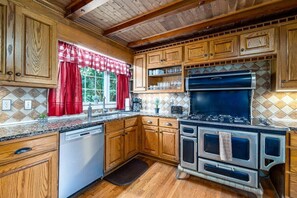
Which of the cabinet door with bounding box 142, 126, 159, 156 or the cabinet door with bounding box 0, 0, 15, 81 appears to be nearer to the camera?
the cabinet door with bounding box 0, 0, 15, 81

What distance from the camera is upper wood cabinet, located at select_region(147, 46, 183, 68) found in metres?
2.73

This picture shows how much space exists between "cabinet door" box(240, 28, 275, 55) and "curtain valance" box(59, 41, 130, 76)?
233 cm

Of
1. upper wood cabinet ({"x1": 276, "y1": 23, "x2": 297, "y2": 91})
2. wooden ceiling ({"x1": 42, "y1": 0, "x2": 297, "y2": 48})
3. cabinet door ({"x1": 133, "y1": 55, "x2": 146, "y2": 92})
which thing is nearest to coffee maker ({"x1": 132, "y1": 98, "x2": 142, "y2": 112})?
cabinet door ({"x1": 133, "y1": 55, "x2": 146, "y2": 92})

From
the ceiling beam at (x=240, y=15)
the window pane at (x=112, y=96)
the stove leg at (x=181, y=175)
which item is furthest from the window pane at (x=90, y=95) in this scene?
the stove leg at (x=181, y=175)

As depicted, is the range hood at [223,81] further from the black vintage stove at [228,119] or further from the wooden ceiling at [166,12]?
the wooden ceiling at [166,12]

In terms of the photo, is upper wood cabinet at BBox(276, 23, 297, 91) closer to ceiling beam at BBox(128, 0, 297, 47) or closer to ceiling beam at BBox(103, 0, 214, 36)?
ceiling beam at BBox(128, 0, 297, 47)

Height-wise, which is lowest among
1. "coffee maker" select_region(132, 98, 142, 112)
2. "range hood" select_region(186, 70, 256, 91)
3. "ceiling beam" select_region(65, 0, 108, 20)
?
"coffee maker" select_region(132, 98, 142, 112)

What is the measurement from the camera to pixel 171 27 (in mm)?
2484

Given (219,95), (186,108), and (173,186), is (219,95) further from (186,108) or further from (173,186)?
(173,186)

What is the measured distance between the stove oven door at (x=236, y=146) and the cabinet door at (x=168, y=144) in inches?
20.5

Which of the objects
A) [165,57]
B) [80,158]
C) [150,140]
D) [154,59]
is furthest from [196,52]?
[80,158]

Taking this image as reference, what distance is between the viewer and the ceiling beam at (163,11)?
5.59 ft

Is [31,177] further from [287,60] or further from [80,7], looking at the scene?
[287,60]

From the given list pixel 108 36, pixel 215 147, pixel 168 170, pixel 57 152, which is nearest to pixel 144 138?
pixel 168 170
